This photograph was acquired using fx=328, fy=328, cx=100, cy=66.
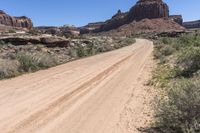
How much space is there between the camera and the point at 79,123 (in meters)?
8.12

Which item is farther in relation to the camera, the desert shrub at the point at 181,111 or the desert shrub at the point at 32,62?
the desert shrub at the point at 32,62

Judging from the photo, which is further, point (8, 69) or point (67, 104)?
point (8, 69)

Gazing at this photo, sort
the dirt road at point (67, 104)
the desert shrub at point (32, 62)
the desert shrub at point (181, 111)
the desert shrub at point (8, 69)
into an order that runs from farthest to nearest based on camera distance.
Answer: the desert shrub at point (32, 62), the desert shrub at point (8, 69), the dirt road at point (67, 104), the desert shrub at point (181, 111)

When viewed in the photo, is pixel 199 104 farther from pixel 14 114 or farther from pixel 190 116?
pixel 14 114

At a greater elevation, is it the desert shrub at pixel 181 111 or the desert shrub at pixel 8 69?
the desert shrub at pixel 181 111

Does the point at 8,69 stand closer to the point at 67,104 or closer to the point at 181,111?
the point at 67,104

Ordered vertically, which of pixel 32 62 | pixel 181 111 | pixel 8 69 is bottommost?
pixel 32 62

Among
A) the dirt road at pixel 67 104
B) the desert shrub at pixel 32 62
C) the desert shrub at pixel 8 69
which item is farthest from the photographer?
the desert shrub at pixel 32 62

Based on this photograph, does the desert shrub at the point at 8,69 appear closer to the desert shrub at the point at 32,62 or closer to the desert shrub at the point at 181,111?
the desert shrub at the point at 32,62

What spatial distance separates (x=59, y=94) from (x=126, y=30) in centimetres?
18375

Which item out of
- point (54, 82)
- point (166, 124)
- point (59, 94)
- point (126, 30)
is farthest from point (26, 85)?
point (126, 30)

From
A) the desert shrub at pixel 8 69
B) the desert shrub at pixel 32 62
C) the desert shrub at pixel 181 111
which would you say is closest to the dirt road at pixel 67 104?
the desert shrub at pixel 181 111

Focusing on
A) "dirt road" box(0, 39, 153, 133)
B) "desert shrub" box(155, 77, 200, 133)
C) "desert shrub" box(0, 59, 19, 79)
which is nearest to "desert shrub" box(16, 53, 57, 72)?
"desert shrub" box(0, 59, 19, 79)

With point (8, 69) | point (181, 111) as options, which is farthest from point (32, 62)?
point (181, 111)
